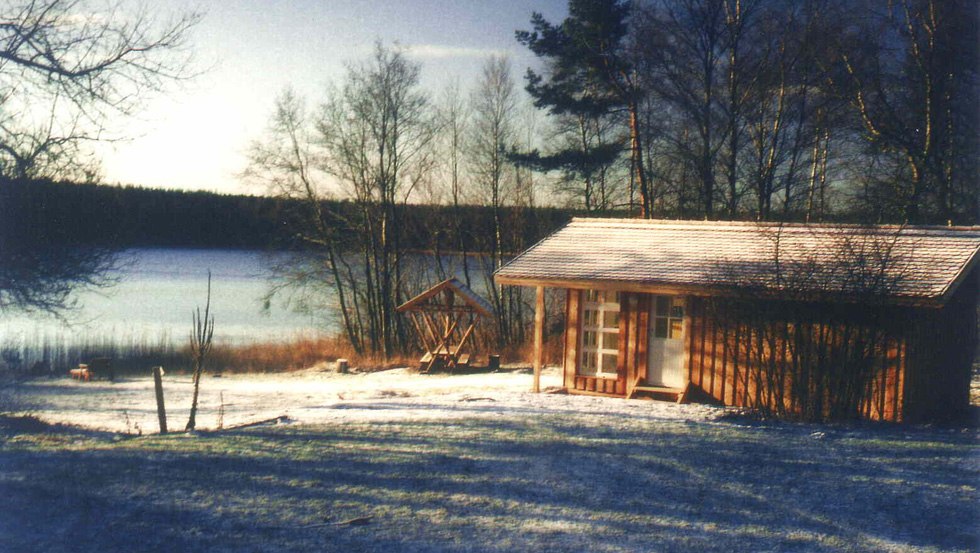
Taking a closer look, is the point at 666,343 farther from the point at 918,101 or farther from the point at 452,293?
the point at 918,101

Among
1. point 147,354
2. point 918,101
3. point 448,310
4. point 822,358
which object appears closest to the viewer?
point 822,358

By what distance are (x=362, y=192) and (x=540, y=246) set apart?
62.3ft

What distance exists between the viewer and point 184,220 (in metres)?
29.8

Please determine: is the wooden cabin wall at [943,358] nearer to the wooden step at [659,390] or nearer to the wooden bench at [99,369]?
the wooden step at [659,390]

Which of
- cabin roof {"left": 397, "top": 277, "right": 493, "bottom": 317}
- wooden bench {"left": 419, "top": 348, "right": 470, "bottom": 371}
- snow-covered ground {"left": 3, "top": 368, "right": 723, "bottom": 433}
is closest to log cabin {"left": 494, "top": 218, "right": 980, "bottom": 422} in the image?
snow-covered ground {"left": 3, "top": 368, "right": 723, "bottom": 433}

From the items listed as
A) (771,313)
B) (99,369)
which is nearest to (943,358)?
(771,313)

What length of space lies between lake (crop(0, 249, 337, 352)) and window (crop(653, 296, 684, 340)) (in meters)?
10.8

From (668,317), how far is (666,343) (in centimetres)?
47

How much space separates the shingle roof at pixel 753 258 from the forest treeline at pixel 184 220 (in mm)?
8004

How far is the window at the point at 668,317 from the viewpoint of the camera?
1493 cm

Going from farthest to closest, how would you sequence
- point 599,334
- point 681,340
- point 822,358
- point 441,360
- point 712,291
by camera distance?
point 441,360 < point 599,334 < point 681,340 < point 712,291 < point 822,358

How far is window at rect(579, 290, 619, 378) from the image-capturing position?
15742 millimetres

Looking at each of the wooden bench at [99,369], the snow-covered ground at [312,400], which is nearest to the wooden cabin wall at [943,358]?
the snow-covered ground at [312,400]

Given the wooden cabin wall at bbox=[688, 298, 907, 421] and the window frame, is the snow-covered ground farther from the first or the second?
the window frame
